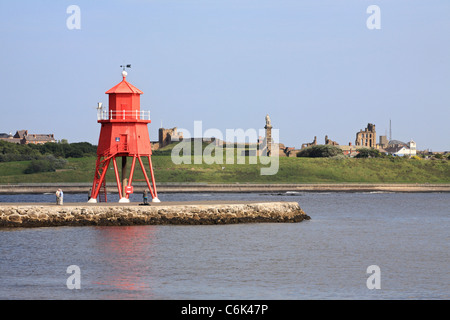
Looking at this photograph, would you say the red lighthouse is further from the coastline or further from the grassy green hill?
the grassy green hill

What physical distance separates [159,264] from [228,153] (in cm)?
13192

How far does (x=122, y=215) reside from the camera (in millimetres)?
47375

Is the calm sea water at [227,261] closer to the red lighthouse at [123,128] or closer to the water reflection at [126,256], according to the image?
the water reflection at [126,256]

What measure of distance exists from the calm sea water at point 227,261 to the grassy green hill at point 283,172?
289 feet

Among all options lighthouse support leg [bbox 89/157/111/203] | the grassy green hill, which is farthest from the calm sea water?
the grassy green hill

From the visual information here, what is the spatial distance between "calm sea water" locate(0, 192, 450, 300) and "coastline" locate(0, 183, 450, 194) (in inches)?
2696

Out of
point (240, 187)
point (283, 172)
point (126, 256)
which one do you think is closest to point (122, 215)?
point (126, 256)

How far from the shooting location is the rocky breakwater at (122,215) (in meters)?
46.7

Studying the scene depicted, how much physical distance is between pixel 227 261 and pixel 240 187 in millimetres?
88503

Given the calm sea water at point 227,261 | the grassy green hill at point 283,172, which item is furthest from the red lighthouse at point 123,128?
the grassy green hill at point 283,172

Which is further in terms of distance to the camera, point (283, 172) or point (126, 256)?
point (283, 172)

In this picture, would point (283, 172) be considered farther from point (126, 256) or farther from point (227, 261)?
point (227, 261)
